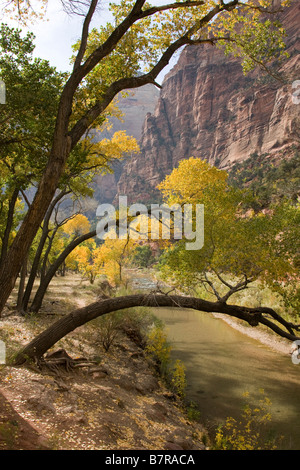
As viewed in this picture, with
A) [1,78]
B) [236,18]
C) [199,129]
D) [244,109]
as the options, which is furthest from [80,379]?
[199,129]

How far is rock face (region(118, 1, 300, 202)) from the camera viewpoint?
76.8 m

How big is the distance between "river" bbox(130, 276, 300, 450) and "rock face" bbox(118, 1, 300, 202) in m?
63.0

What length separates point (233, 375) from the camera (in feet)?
35.8

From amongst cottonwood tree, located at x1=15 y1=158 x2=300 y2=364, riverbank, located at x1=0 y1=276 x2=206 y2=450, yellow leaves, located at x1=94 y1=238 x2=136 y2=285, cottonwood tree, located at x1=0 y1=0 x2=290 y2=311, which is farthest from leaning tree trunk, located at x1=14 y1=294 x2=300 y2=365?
yellow leaves, located at x1=94 y1=238 x2=136 y2=285

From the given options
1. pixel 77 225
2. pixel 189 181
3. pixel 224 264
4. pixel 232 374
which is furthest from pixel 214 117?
pixel 224 264

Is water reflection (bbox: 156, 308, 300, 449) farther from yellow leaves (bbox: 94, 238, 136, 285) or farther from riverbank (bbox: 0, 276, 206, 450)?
yellow leaves (bbox: 94, 238, 136, 285)

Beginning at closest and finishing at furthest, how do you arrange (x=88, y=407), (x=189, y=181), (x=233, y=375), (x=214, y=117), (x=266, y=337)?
(x=88, y=407) → (x=233, y=375) → (x=189, y=181) → (x=266, y=337) → (x=214, y=117)

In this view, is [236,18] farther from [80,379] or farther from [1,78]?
[80,379]

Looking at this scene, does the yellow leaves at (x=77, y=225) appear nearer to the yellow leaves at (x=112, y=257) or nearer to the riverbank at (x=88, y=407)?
the yellow leaves at (x=112, y=257)

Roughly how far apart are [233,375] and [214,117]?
117706 mm

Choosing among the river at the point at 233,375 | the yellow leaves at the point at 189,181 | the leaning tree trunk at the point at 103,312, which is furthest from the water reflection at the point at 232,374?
the yellow leaves at the point at 189,181

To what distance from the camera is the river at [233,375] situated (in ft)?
26.3

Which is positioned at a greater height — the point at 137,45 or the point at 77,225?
the point at 137,45

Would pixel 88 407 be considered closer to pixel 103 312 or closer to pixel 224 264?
pixel 103 312
